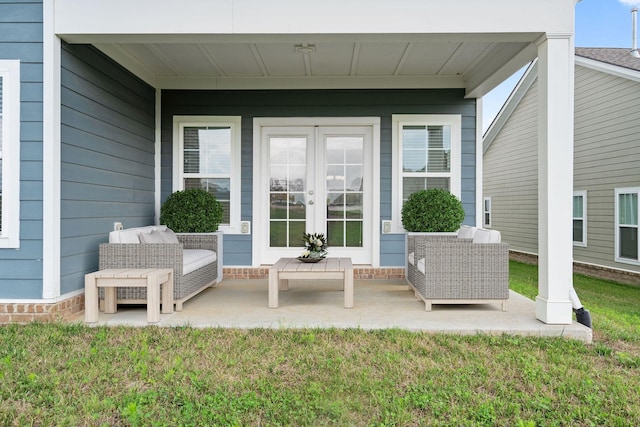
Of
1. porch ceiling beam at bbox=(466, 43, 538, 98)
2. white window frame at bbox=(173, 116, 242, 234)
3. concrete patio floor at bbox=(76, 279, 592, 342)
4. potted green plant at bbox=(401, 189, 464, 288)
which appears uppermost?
porch ceiling beam at bbox=(466, 43, 538, 98)

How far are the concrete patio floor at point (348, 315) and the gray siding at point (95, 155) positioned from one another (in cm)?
78

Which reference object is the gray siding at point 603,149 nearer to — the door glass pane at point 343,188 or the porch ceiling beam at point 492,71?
the porch ceiling beam at point 492,71

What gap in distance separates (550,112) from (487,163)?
10.00m

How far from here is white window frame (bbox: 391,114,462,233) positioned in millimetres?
6219

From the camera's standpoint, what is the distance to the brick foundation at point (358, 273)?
6191mm

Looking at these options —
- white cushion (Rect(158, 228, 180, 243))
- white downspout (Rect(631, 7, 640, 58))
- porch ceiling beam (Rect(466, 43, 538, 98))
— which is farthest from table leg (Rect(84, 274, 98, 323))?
white downspout (Rect(631, 7, 640, 58))

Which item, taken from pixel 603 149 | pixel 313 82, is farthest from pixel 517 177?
pixel 313 82

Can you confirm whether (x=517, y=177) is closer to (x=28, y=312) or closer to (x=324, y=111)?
(x=324, y=111)

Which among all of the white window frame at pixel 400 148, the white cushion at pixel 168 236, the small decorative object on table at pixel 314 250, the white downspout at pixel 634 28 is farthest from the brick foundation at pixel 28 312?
the white downspout at pixel 634 28

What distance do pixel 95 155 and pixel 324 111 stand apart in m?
3.07

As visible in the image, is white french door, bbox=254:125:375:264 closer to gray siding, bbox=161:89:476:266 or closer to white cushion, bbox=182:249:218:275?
gray siding, bbox=161:89:476:266

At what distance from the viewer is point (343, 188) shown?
640 centimetres

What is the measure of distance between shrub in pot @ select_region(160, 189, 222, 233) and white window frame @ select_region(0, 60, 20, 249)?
2.00 meters

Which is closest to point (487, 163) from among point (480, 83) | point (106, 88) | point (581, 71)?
point (581, 71)
